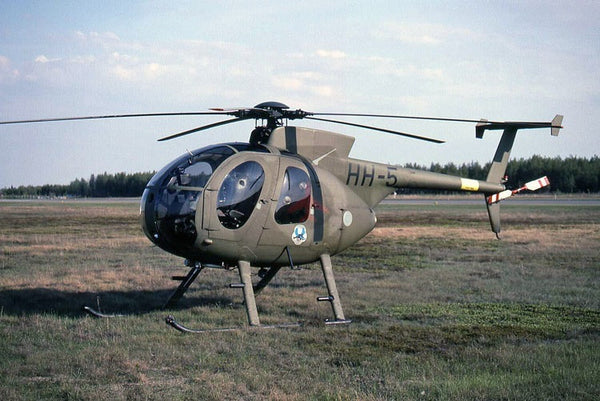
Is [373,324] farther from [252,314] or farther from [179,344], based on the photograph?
[179,344]

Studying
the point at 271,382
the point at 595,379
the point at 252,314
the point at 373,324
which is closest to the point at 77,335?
the point at 252,314

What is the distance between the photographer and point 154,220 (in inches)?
365

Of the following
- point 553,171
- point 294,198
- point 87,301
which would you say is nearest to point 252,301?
point 294,198

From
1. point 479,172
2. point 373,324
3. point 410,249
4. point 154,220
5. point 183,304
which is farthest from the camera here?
point 479,172

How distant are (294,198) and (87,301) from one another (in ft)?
15.6

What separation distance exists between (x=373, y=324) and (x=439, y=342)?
1454mm

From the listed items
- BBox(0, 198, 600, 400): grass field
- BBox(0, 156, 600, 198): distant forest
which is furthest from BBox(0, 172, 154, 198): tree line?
BBox(0, 198, 600, 400): grass field

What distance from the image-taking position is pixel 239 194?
31.1 ft

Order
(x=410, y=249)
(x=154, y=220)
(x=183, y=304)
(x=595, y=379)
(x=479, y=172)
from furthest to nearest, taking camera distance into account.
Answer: (x=479, y=172)
(x=410, y=249)
(x=183, y=304)
(x=154, y=220)
(x=595, y=379)

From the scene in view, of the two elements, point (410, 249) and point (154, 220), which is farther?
point (410, 249)

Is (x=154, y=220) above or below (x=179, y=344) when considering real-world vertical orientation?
above

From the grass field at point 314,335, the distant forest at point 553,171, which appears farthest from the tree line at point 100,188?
the grass field at point 314,335

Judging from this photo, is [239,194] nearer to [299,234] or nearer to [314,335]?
[299,234]

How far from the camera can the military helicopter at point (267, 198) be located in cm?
922
